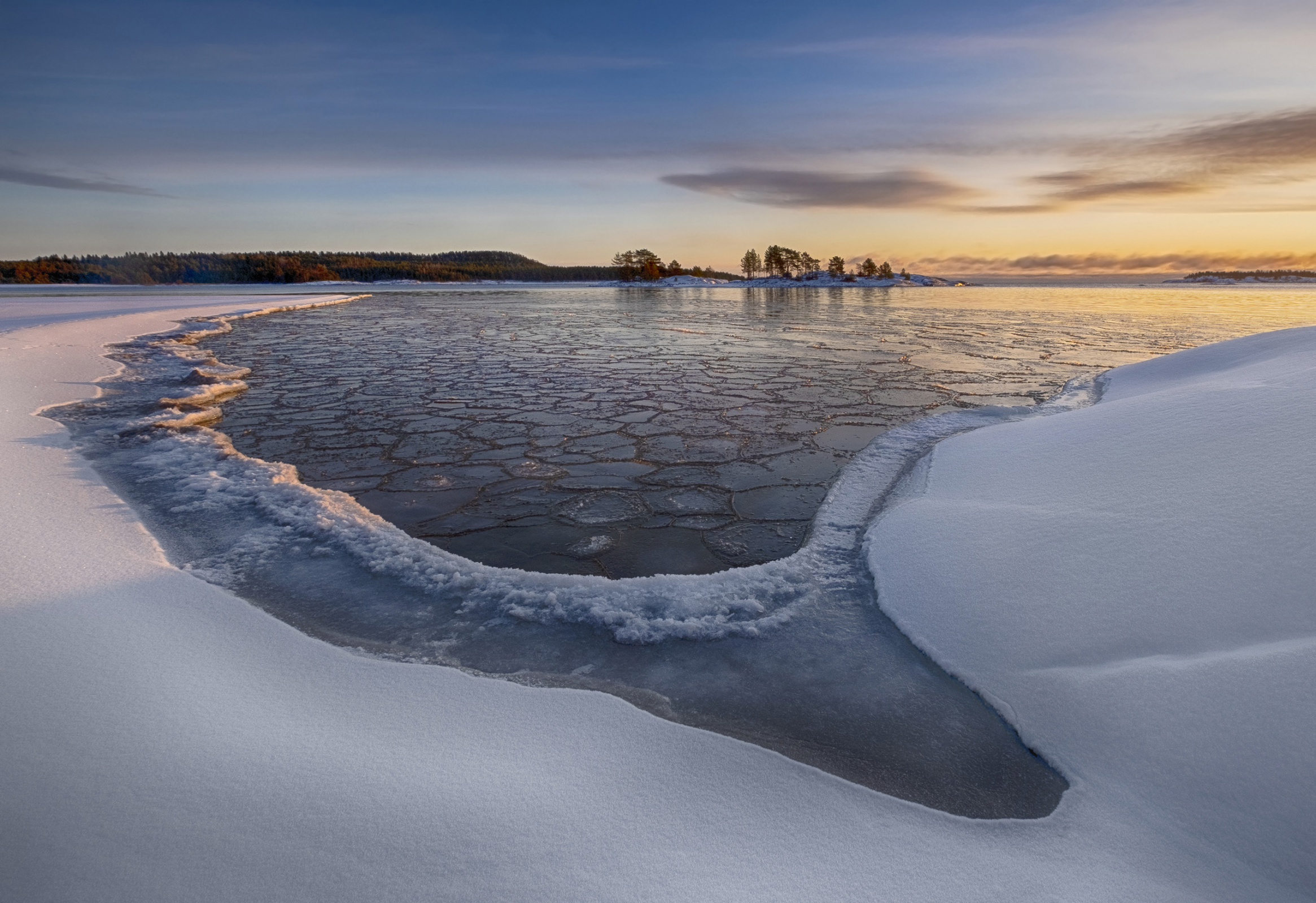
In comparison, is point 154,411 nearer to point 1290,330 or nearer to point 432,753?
point 432,753

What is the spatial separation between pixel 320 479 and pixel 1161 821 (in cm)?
410

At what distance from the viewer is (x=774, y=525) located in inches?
126

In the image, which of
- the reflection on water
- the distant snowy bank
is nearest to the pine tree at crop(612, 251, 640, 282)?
the distant snowy bank

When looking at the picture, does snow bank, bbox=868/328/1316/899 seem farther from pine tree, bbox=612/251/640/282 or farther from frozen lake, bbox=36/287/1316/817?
pine tree, bbox=612/251/640/282

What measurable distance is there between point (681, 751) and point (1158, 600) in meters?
1.46

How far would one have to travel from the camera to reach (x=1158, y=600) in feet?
6.02

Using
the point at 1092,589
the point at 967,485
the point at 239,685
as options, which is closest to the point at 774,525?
the point at 967,485

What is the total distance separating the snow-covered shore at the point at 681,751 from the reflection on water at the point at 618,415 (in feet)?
3.50

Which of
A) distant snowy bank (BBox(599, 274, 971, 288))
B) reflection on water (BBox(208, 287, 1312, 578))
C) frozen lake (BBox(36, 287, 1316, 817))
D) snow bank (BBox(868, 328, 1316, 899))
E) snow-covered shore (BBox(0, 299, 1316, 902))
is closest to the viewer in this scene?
snow-covered shore (BBox(0, 299, 1316, 902))

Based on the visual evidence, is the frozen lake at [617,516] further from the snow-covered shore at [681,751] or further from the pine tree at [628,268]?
the pine tree at [628,268]

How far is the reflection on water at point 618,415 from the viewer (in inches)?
126

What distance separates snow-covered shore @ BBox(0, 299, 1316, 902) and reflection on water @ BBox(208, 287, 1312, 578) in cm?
107

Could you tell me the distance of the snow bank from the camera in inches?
52.7

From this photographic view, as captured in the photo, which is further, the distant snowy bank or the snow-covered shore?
the distant snowy bank
